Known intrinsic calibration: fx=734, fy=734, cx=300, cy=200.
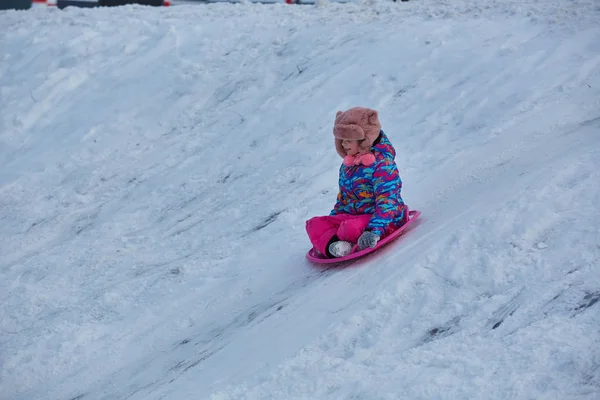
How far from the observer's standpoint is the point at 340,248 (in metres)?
4.97

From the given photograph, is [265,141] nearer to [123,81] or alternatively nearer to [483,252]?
[123,81]

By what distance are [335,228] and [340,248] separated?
26 centimetres

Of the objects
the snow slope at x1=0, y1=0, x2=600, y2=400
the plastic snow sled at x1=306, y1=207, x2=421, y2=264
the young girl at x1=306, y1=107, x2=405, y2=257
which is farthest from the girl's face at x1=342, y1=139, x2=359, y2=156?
the snow slope at x1=0, y1=0, x2=600, y2=400

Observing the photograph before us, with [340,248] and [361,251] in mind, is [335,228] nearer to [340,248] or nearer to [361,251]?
[340,248]

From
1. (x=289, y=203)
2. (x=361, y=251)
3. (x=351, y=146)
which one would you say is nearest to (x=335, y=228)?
(x=361, y=251)

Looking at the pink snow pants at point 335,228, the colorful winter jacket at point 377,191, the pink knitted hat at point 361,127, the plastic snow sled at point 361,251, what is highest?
the pink knitted hat at point 361,127

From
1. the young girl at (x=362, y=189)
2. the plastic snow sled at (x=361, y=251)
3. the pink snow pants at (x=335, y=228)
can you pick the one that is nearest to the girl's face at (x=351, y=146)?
the young girl at (x=362, y=189)

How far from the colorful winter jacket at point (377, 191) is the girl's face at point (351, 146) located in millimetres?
99

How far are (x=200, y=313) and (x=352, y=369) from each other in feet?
6.44

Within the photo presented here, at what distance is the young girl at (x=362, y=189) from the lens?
4984 mm

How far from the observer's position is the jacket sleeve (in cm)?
494

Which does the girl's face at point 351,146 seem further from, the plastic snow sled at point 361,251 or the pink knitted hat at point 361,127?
the plastic snow sled at point 361,251

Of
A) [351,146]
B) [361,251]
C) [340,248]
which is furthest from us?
[351,146]

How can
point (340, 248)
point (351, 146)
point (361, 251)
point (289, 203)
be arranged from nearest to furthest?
point (361, 251), point (340, 248), point (351, 146), point (289, 203)
